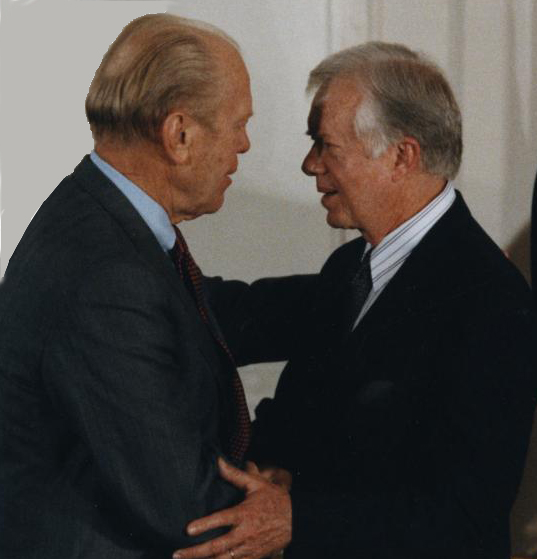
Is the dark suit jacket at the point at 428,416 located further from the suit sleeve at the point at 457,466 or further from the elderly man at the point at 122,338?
the elderly man at the point at 122,338

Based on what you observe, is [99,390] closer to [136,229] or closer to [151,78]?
[136,229]

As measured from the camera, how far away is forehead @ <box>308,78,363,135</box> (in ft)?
5.51

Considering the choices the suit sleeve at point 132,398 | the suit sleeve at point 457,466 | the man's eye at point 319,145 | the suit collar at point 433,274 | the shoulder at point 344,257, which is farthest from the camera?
the shoulder at point 344,257

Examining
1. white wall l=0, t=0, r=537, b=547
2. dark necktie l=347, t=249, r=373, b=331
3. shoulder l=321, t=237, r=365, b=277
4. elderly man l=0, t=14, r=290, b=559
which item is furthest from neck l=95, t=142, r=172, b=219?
white wall l=0, t=0, r=537, b=547

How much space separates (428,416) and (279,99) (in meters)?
1.18

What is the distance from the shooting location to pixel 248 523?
141 centimetres

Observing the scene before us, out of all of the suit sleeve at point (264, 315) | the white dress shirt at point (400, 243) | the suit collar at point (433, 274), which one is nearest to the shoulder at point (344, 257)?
the suit sleeve at point (264, 315)

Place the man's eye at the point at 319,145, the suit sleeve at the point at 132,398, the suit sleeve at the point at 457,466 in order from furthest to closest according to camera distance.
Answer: the man's eye at the point at 319,145, the suit sleeve at the point at 457,466, the suit sleeve at the point at 132,398

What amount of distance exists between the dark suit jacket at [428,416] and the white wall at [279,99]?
2.80 feet

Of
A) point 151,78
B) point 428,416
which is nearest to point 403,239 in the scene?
point 428,416

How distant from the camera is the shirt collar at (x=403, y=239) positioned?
1680 mm

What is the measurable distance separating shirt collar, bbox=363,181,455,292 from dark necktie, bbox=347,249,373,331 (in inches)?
0.7

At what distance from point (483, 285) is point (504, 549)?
428 millimetres

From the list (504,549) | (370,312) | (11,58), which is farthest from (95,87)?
(11,58)
